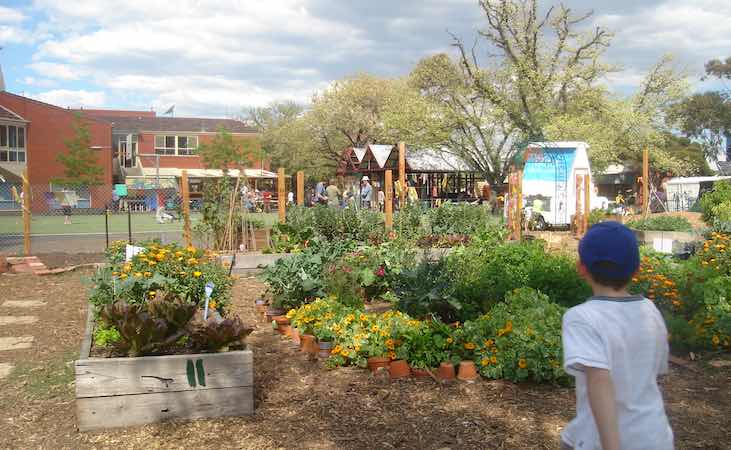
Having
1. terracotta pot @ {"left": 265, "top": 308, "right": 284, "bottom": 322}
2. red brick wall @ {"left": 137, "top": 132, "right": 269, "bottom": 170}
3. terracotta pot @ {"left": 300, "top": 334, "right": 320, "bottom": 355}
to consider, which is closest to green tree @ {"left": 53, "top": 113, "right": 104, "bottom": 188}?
red brick wall @ {"left": 137, "top": 132, "right": 269, "bottom": 170}

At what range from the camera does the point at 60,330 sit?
7.01 metres

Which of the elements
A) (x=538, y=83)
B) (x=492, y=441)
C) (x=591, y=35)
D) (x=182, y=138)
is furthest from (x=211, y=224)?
(x=182, y=138)

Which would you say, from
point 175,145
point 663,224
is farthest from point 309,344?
point 175,145

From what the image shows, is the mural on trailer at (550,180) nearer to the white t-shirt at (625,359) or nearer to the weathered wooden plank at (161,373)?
the weathered wooden plank at (161,373)

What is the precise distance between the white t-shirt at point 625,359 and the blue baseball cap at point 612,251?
0.09 metres

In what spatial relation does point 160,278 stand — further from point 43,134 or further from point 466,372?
point 43,134

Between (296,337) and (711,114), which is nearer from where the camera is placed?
(296,337)

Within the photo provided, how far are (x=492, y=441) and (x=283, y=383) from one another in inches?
69.2

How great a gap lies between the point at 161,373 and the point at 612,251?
124 inches

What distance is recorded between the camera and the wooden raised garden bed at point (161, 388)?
4145mm

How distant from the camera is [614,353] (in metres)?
1.96

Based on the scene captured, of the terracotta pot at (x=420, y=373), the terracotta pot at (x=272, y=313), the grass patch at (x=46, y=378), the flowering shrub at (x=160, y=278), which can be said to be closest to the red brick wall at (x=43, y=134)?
the terracotta pot at (x=272, y=313)

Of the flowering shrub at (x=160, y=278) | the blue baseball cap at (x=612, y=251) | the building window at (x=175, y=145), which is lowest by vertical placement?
the flowering shrub at (x=160, y=278)

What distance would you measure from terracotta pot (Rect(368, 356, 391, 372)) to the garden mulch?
0.37 ft
